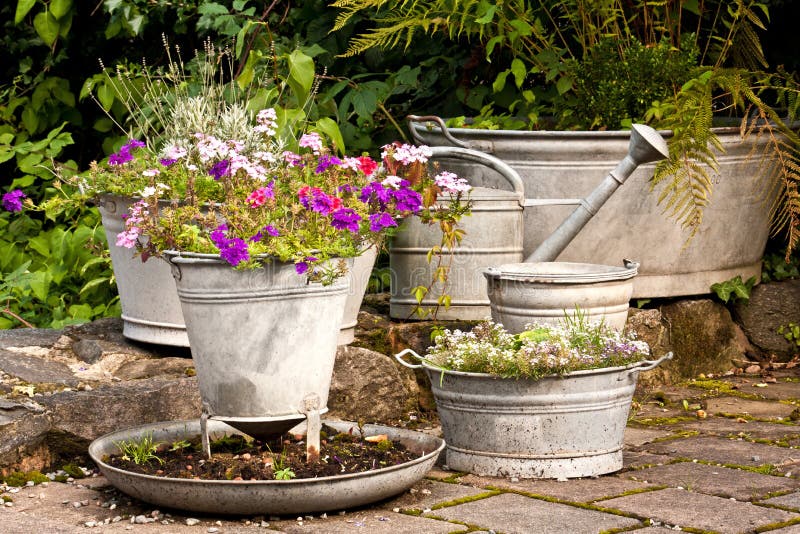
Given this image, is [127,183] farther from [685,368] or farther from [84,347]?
[685,368]

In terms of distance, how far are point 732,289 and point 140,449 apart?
274 centimetres

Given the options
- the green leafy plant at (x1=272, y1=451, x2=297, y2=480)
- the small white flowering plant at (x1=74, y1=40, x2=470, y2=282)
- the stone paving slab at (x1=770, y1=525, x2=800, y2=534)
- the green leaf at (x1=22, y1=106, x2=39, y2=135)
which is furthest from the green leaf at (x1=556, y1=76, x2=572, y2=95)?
the green leaf at (x1=22, y1=106, x2=39, y2=135)

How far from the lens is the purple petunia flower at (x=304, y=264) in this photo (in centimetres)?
293

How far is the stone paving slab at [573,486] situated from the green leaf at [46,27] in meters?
3.41

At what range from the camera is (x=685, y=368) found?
4.82 metres

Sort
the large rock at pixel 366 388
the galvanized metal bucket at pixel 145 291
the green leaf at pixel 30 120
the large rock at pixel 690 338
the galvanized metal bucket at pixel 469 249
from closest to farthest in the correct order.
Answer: the galvanized metal bucket at pixel 145 291 → the large rock at pixel 366 388 → the galvanized metal bucket at pixel 469 249 → the large rock at pixel 690 338 → the green leaf at pixel 30 120

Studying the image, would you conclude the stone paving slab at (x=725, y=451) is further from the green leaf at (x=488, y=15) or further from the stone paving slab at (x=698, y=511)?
the green leaf at (x=488, y=15)

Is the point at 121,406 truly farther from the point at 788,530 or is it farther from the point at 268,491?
the point at 788,530

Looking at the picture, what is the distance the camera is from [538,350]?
328 centimetres

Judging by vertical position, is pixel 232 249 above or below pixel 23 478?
above

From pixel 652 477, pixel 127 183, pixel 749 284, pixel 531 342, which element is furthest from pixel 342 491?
pixel 749 284

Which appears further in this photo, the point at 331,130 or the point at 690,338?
the point at 690,338

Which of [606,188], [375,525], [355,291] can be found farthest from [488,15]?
[375,525]

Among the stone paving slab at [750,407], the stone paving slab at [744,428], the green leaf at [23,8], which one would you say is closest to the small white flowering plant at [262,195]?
the stone paving slab at [744,428]
